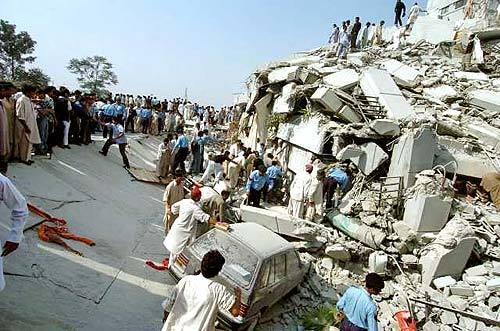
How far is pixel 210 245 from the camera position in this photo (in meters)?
6.17

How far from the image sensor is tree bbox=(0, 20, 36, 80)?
100 feet

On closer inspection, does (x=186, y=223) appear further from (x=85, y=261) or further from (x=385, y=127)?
(x=385, y=127)

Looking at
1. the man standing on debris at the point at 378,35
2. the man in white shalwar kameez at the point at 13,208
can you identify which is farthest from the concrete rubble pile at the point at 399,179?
the man standing on debris at the point at 378,35

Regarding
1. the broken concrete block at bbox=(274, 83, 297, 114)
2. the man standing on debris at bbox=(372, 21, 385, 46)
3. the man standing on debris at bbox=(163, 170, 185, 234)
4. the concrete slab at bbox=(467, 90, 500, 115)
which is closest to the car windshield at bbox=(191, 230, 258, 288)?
the man standing on debris at bbox=(163, 170, 185, 234)

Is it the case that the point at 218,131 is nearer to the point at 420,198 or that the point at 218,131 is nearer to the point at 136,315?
the point at 420,198

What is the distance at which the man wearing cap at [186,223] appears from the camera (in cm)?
622

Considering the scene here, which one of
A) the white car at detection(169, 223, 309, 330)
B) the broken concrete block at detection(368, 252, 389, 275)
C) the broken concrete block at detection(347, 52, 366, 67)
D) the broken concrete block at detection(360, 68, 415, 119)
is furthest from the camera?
the broken concrete block at detection(347, 52, 366, 67)


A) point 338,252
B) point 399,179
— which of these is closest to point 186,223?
point 338,252

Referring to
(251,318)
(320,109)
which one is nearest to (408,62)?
(320,109)

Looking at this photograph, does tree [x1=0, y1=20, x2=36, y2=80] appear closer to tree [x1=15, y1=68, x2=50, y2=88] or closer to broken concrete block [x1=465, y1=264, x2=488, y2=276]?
tree [x1=15, y1=68, x2=50, y2=88]

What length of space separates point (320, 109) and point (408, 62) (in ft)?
25.9

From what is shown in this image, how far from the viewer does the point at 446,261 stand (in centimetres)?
798

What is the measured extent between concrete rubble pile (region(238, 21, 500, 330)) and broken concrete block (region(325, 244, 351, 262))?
0.03 m

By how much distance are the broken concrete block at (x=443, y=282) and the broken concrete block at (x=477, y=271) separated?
47cm
